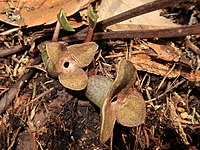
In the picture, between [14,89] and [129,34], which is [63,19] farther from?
[14,89]

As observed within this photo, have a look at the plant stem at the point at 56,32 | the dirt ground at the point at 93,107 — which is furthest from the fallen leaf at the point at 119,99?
the plant stem at the point at 56,32

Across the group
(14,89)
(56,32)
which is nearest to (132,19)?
(56,32)

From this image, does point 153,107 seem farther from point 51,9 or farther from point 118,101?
point 51,9

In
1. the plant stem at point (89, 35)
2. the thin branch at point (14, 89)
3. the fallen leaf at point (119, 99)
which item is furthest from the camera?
the thin branch at point (14, 89)

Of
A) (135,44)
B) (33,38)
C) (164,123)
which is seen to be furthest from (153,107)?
(33,38)

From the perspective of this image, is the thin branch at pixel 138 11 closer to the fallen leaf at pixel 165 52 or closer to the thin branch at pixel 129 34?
the thin branch at pixel 129 34

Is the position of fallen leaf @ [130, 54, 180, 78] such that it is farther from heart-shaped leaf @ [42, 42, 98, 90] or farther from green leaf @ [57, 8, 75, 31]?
green leaf @ [57, 8, 75, 31]
